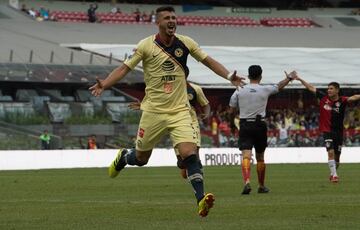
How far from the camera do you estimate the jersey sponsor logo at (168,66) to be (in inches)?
495

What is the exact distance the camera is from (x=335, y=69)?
5275 cm

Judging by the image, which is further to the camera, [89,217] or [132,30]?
[132,30]

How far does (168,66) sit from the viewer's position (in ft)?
41.2

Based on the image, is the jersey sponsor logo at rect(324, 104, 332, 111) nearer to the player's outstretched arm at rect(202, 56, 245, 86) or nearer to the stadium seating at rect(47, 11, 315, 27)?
the player's outstretched arm at rect(202, 56, 245, 86)

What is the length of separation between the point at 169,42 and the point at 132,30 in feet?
164

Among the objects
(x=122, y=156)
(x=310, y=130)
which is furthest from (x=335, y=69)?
(x=122, y=156)

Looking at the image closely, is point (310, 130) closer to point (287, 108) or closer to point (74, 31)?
point (287, 108)

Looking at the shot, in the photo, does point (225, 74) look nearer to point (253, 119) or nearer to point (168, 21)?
point (168, 21)

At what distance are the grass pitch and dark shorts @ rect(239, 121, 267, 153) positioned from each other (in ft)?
2.89

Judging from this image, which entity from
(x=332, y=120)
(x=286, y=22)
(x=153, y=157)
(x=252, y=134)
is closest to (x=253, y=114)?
(x=252, y=134)

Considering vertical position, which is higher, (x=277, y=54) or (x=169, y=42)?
(x=169, y=42)

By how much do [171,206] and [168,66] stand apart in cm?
252

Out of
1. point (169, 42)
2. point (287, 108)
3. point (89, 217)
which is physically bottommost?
point (287, 108)

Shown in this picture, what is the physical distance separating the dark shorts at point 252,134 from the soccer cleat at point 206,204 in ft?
20.6
